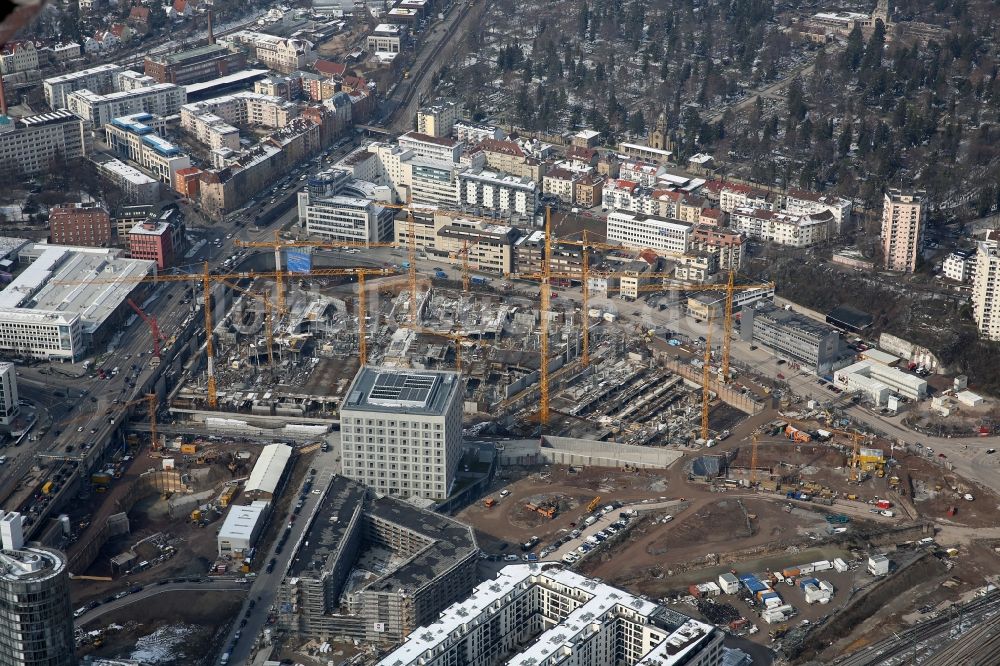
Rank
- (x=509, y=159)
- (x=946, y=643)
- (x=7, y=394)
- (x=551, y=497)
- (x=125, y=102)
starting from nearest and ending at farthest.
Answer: (x=946, y=643) < (x=551, y=497) < (x=7, y=394) < (x=509, y=159) < (x=125, y=102)

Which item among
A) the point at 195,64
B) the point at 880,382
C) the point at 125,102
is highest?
the point at 195,64

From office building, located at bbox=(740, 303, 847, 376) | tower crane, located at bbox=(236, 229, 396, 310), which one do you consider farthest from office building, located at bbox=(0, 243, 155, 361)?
office building, located at bbox=(740, 303, 847, 376)

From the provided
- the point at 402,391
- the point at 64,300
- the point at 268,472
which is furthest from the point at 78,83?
the point at 402,391

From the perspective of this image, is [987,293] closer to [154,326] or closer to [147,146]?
[154,326]

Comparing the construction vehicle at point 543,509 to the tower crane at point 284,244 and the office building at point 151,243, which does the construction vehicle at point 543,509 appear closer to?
the tower crane at point 284,244

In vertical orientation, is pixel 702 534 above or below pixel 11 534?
below

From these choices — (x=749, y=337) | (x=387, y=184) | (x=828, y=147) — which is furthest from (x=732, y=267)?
(x=387, y=184)

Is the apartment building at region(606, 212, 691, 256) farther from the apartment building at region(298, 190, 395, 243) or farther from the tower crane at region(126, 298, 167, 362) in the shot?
the tower crane at region(126, 298, 167, 362)
